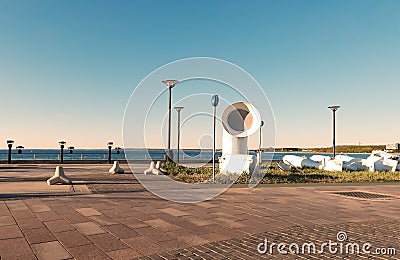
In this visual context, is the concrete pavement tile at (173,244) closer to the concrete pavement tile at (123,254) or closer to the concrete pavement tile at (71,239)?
the concrete pavement tile at (123,254)

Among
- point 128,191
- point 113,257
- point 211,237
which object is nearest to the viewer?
point 113,257

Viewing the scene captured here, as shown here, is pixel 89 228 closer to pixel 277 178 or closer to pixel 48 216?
pixel 48 216

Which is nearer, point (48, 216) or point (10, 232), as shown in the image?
point (10, 232)

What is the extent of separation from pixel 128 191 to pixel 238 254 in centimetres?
680

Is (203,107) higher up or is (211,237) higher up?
(203,107)

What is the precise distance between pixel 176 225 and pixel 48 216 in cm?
252

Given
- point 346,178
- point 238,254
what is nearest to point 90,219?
point 238,254

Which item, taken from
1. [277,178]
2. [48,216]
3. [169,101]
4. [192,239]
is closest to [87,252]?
[192,239]

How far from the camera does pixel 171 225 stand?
6.09 m

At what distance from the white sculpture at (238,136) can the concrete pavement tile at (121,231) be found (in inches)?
387

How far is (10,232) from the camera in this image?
5.35 meters

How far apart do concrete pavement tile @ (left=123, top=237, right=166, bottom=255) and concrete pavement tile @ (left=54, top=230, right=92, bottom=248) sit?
1.96 feet

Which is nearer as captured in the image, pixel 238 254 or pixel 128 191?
pixel 238 254

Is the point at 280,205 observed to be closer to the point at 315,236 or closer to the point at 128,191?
the point at 315,236
